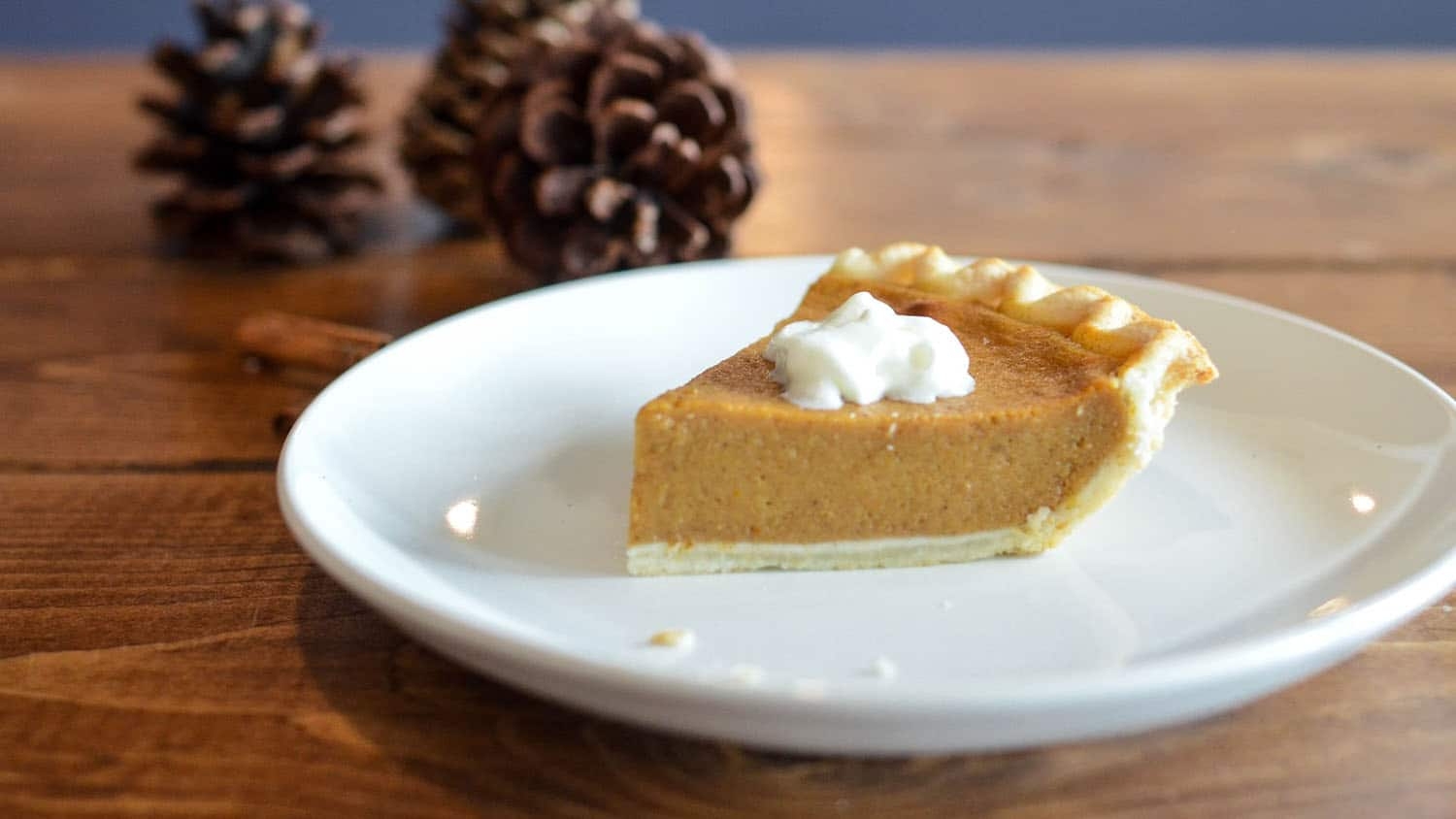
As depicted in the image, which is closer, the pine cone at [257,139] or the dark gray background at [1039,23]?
the pine cone at [257,139]

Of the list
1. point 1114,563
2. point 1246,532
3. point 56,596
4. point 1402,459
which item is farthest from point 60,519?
point 1402,459

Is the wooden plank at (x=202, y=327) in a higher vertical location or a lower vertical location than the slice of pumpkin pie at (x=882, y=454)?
lower

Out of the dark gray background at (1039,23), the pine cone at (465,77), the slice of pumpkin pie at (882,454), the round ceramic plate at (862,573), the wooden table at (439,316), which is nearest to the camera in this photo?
the round ceramic plate at (862,573)

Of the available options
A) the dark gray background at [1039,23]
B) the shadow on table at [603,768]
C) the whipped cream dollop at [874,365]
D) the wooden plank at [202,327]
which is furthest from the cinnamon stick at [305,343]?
the dark gray background at [1039,23]

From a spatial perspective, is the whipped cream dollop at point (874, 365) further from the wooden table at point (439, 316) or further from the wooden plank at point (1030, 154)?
the wooden plank at point (1030, 154)

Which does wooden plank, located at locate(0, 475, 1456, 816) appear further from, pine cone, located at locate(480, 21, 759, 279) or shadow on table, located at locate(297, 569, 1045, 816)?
pine cone, located at locate(480, 21, 759, 279)

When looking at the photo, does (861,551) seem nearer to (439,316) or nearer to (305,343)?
(305,343)

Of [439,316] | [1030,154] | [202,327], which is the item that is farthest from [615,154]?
[1030,154]

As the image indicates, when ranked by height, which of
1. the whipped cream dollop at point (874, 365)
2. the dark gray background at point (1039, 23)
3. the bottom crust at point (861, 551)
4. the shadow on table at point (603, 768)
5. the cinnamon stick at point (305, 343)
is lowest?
the dark gray background at point (1039, 23)
